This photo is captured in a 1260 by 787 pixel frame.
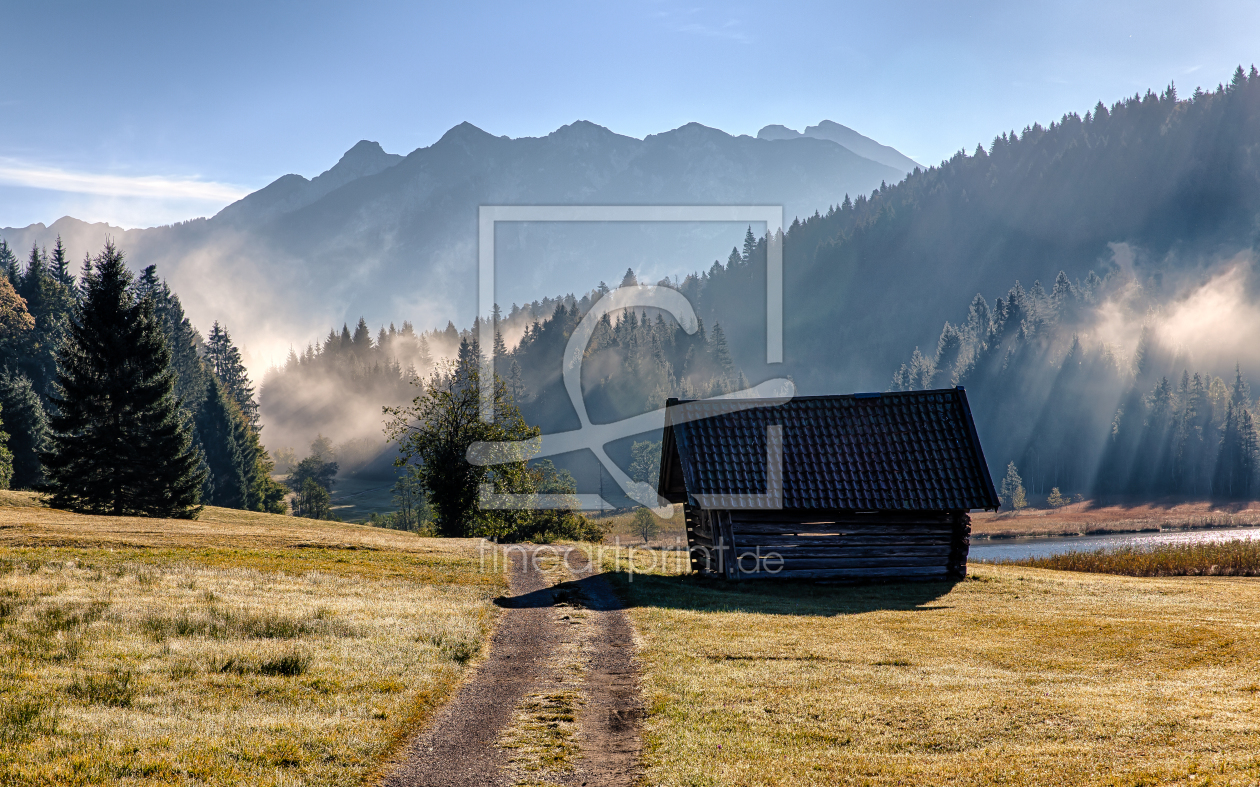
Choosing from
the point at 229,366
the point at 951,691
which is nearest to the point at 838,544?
the point at 951,691

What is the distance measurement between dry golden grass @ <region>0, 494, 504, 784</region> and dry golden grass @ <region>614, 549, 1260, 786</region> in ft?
14.1

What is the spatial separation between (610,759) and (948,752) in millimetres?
4241

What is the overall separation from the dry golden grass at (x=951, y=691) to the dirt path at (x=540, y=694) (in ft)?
1.75

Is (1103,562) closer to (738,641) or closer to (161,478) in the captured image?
(738,641)

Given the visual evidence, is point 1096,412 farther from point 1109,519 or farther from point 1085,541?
point 1085,541

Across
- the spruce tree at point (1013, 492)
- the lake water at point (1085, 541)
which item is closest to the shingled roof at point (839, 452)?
the lake water at point (1085, 541)

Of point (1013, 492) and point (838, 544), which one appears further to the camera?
point (1013, 492)

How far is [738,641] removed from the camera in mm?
16547

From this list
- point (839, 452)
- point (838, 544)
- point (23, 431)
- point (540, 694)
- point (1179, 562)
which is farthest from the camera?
point (23, 431)

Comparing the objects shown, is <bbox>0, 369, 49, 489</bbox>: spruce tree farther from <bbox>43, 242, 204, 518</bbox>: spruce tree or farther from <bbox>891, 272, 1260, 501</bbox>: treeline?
<bbox>891, 272, 1260, 501</bbox>: treeline

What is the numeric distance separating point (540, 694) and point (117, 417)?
51630 mm

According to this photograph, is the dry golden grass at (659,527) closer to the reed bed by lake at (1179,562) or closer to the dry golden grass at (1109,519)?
the dry golden grass at (1109,519)

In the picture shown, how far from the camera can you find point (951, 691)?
1217 centimetres

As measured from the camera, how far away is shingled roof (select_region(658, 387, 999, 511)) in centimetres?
2595
